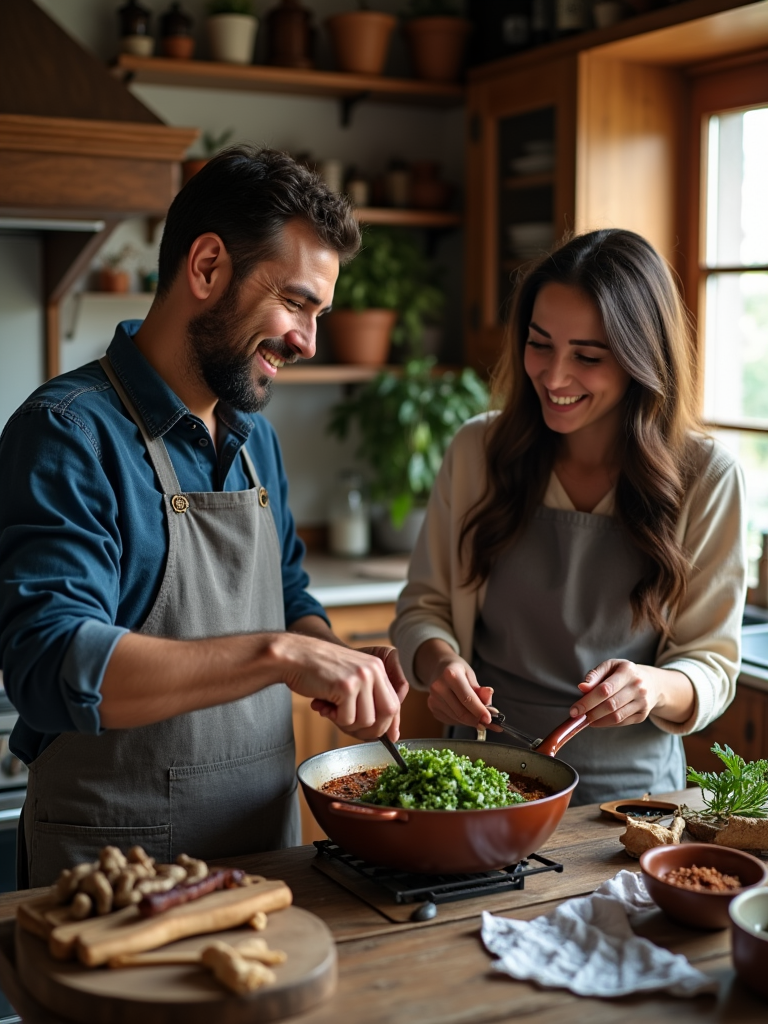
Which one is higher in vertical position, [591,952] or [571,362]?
[571,362]

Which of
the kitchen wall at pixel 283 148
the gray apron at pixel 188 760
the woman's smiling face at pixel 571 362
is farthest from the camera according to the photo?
the kitchen wall at pixel 283 148

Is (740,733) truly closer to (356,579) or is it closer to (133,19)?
(356,579)

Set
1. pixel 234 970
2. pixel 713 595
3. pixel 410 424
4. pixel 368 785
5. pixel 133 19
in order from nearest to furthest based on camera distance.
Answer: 1. pixel 234 970
2. pixel 368 785
3. pixel 713 595
4. pixel 133 19
5. pixel 410 424

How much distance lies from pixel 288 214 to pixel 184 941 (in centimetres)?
99

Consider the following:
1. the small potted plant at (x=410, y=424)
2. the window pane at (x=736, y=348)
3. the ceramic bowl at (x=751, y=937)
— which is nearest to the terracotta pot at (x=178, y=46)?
the small potted plant at (x=410, y=424)

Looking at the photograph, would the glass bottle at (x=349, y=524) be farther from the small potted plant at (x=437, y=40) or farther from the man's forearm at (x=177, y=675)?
the man's forearm at (x=177, y=675)

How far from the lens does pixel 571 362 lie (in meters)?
1.97

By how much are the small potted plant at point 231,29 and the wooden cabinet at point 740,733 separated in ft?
7.98

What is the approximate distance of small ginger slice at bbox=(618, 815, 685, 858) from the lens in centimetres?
151

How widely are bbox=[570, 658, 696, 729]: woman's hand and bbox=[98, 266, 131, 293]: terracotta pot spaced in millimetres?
2389

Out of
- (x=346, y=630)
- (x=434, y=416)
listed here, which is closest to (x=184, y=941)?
(x=346, y=630)

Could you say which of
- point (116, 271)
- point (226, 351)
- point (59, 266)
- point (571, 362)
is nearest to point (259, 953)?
point (226, 351)

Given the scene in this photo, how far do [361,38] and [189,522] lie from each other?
8.62 ft

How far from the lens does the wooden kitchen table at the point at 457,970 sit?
1.14m
